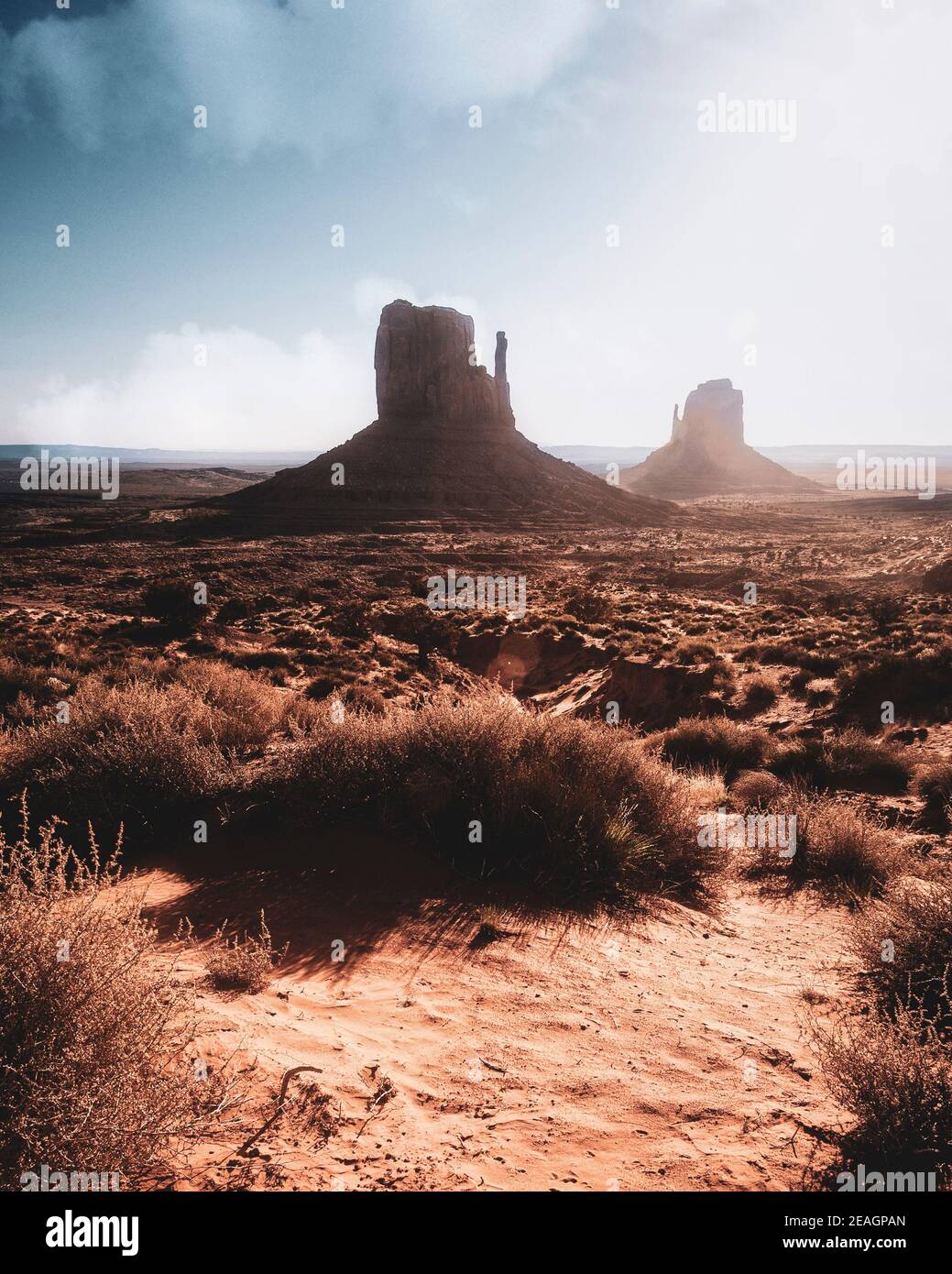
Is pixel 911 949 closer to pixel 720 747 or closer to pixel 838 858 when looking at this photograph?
pixel 838 858

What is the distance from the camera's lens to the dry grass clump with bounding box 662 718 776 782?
8864 millimetres

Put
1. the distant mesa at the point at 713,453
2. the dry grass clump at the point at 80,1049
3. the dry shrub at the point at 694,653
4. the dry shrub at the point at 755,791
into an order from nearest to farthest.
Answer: the dry grass clump at the point at 80,1049
the dry shrub at the point at 755,791
the dry shrub at the point at 694,653
the distant mesa at the point at 713,453

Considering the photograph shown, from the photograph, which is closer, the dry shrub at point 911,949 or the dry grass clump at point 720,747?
the dry shrub at point 911,949

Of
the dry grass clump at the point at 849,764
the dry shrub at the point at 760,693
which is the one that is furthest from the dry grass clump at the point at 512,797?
the dry shrub at the point at 760,693

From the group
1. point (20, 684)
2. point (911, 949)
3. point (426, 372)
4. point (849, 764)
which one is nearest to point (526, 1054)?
point (911, 949)

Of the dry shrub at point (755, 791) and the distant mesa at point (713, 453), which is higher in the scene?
the distant mesa at point (713, 453)

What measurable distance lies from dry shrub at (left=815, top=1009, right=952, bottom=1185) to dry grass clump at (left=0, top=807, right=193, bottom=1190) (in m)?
2.64

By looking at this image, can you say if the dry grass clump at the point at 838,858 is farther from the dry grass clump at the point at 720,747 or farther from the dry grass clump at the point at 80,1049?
the dry grass clump at the point at 80,1049

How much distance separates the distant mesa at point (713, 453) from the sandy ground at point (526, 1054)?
130540 mm

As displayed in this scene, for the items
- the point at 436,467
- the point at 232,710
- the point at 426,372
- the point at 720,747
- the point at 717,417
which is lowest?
the point at 720,747

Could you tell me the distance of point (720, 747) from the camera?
913 cm

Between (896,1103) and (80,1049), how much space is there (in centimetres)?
310

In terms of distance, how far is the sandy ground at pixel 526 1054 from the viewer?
249 centimetres
